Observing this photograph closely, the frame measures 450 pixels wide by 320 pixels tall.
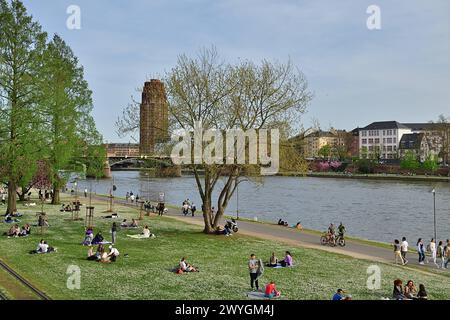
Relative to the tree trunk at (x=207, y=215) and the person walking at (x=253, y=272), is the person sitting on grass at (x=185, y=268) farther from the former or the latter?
the tree trunk at (x=207, y=215)

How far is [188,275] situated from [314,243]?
14613 millimetres

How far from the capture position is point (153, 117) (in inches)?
1417

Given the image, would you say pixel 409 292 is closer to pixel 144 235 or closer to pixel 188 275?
pixel 188 275

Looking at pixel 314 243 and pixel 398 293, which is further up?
pixel 398 293

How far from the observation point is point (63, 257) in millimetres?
25062

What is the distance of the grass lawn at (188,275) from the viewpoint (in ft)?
64.1

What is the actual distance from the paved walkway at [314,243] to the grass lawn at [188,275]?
175 centimetres

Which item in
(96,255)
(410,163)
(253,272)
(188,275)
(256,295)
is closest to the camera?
(256,295)

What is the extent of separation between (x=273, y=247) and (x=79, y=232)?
13.3 meters

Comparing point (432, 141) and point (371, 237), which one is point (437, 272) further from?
point (432, 141)

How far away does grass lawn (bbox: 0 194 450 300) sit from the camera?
64.1 ft

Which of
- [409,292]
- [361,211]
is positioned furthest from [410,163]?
[409,292]

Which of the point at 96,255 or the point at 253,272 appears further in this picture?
the point at 96,255
